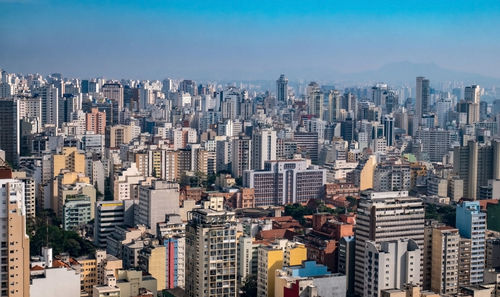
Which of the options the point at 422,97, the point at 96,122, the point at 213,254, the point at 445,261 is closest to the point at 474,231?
the point at 445,261

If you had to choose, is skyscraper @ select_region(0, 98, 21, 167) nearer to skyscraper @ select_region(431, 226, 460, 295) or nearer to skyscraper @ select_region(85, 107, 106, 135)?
skyscraper @ select_region(85, 107, 106, 135)

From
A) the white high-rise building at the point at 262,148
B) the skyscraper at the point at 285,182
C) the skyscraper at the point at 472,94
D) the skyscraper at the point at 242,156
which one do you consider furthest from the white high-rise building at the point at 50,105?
the skyscraper at the point at 472,94

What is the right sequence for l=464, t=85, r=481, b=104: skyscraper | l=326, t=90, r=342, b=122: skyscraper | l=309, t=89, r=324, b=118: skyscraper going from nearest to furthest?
1. l=464, t=85, r=481, b=104: skyscraper
2. l=326, t=90, r=342, b=122: skyscraper
3. l=309, t=89, r=324, b=118: skyscraper

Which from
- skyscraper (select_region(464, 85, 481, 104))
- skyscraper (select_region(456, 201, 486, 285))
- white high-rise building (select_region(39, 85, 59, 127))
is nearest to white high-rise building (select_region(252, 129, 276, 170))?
white high-rise building (select_region(39, 85, 59, 127))

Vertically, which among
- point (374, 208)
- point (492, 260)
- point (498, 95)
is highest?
point (498, 95)

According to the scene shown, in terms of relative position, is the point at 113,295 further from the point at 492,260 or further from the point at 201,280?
the point at 492,260

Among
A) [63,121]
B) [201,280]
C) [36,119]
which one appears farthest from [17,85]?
[201,280]
